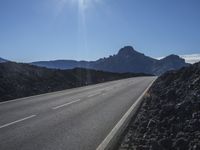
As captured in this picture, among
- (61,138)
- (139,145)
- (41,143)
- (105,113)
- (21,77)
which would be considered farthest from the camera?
(21,77)

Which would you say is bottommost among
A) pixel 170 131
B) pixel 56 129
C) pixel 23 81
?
pixel 56 129

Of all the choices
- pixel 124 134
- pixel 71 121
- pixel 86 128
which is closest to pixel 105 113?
pixel 71 121

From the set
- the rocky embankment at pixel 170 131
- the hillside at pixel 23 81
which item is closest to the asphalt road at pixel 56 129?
the rocky embankment at pixel 170 131

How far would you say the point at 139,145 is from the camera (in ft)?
23.9

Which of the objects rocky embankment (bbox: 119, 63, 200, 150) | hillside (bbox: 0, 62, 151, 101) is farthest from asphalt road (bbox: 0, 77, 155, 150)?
hillside (bbox: 0, 62, 151, 101)

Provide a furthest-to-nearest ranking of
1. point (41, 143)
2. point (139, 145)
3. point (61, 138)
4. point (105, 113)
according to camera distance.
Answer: point (105, 113)
point (61, 138)
point (41, 143)
point (139, 145)

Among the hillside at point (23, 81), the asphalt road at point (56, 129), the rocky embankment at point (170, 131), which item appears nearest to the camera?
the rocky embankment at point (170, 131)

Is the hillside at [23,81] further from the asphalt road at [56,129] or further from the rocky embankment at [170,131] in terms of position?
the rocky embankment at [170,131]

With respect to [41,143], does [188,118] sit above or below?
above

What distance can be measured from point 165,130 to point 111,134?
1435 millimetres

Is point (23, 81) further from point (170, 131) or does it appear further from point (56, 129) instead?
point (170, 131)

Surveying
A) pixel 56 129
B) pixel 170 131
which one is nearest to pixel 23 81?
pixel 56 129

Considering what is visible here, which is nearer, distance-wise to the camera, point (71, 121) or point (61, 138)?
point (61, 138)

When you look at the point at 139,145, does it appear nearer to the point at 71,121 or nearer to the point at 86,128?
the point at 86,128
